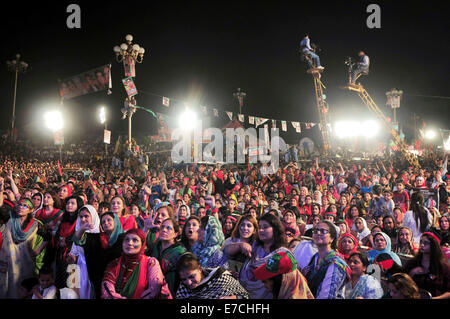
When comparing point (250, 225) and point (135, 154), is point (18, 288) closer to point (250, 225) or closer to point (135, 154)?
point (250, 225)

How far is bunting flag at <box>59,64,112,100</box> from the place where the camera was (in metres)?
17.9

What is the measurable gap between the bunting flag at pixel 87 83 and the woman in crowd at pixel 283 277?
1666 centimetres

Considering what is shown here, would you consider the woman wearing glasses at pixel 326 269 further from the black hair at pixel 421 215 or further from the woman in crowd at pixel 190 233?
the black hair at pixel 421 215

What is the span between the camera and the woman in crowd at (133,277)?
3.23m

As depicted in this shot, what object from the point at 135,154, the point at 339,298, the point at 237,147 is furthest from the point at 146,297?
the point at 237,147

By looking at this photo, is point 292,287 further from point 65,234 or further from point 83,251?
point 65,234

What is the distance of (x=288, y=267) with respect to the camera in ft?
9.52

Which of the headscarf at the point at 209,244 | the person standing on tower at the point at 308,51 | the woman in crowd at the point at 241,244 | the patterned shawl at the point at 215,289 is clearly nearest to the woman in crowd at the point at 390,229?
the woman in crowd at the point at 241,244

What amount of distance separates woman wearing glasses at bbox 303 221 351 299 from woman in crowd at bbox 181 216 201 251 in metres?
1.36

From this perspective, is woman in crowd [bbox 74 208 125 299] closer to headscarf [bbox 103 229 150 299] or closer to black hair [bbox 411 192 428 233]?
headscarf [bbox 103 229 150 299]

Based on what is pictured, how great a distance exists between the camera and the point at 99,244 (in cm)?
391

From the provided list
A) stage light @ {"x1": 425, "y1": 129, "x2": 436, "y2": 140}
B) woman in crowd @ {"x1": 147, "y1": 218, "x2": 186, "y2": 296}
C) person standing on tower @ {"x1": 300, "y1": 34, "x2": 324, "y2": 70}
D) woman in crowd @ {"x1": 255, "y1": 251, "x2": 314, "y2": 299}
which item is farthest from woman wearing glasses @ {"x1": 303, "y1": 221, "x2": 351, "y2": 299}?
stage light @ {"x1": 425, "y1": 129, "x2": 436, "y2": 140}

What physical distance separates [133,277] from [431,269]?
313cm
